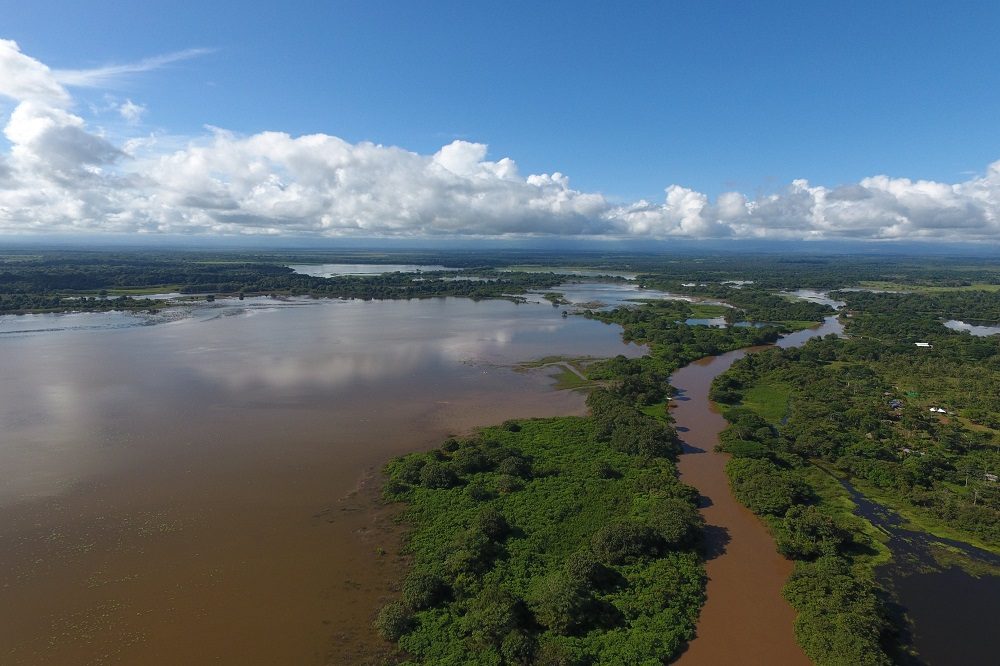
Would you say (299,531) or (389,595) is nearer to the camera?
(389,595)

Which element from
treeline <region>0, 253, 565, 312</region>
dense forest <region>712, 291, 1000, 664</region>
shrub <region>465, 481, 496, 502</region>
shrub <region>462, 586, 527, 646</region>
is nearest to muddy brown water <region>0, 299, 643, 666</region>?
shrub <region>462, 586, 527, 646</region>

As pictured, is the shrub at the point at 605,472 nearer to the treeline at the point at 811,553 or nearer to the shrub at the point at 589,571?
the treeline at the point at 811,553

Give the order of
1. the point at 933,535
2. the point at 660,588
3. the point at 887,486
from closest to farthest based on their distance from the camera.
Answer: the point at 660,588 → the point at 933,535 → the point at 887,486

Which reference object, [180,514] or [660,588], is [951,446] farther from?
[180,514]

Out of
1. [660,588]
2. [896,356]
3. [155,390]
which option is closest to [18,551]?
[155,390]

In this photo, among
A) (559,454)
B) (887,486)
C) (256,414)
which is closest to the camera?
(887,486)

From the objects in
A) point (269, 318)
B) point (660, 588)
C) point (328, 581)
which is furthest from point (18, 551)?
point (269, 318)

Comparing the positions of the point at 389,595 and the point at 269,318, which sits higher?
the point at 269,318

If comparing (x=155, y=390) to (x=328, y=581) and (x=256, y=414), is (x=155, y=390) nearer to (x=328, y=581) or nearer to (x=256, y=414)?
(x=256, y=414)
